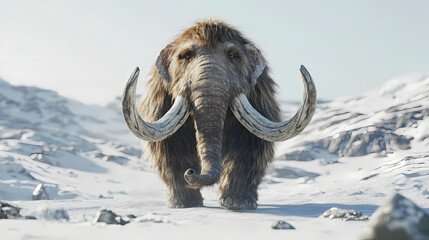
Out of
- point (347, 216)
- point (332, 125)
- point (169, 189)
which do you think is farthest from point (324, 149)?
point (347, 216)

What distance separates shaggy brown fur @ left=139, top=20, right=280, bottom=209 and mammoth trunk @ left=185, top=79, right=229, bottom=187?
1.37ft

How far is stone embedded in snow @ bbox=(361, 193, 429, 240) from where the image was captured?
188cm

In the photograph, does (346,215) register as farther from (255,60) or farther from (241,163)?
(255,60)

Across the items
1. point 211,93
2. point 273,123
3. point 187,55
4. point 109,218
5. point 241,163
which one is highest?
point 187,55

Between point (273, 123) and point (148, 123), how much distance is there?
124 cm

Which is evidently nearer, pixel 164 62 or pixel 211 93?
pixel 211 93

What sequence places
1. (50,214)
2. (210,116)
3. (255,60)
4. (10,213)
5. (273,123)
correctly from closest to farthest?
1. (50,214)
2. (10,213)
3. (210,116)
4. (273,123)
5. (255,60)

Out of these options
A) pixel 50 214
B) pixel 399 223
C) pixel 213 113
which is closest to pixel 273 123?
pixel 213 113

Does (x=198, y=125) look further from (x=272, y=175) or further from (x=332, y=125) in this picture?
(x=332, y=125)

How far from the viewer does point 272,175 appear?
17.5 m

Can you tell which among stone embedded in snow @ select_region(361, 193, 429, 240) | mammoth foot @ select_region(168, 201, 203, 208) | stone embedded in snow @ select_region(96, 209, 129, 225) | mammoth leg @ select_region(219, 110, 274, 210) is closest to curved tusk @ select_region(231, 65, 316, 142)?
mammoth leg @ select_region(219, 110, 274, 210)

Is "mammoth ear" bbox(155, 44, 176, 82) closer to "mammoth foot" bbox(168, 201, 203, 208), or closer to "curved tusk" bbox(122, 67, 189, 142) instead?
"curved tusk" bbox(122, 67, 189, 142)

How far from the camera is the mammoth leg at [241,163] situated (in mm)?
5148

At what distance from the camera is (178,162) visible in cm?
546
